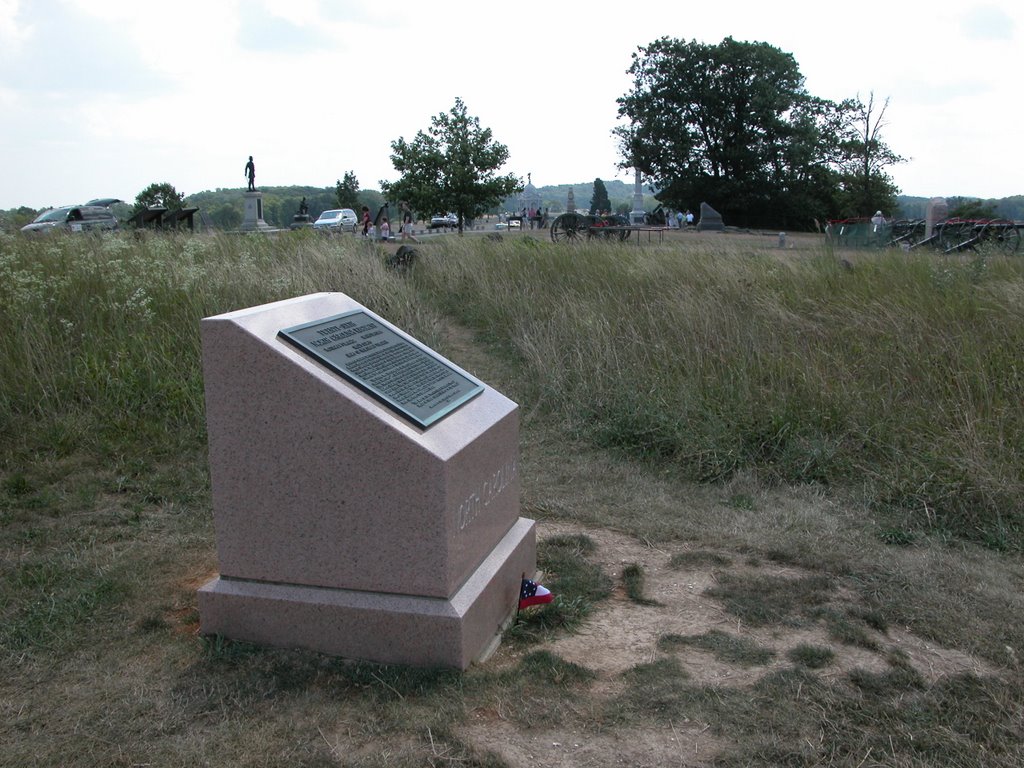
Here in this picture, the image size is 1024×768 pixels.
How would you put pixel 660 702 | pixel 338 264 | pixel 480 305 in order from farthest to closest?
pixel 480 305 < pixel 338 264 < pixel 660 702

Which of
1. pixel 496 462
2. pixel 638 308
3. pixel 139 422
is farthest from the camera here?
pixel 638 308

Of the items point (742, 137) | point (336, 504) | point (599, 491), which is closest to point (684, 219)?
point (742, 137)

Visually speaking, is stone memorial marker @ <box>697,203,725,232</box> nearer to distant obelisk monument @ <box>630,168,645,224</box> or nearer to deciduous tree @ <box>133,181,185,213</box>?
distant obelisk monument @ <box>630,168,645,224</box>

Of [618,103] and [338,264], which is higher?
[618,103]

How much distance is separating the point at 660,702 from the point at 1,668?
2400 millimetres

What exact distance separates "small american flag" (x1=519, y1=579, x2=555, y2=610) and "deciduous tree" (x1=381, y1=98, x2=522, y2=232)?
2533cm

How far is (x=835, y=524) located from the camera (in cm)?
492

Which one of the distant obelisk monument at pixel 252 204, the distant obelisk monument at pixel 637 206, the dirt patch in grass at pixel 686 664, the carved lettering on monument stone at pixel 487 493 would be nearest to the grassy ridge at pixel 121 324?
the carved lettering on monument stone at pixel 487 493

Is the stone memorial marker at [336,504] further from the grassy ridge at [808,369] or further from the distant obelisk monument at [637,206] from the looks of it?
the distant obelisk monument at [637,206]

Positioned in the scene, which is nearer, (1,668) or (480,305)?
(1,668)

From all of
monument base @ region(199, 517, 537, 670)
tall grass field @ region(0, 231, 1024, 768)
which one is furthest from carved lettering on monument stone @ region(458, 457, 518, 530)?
tall grass field @ region(0, 231, 1024, 768)

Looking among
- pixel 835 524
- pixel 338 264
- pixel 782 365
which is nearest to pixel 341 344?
pixel 835 524

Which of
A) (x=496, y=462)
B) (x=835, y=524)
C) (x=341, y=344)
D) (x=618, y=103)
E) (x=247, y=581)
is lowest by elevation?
(x=835, y=524)

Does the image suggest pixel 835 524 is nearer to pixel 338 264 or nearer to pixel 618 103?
pixel 338 264
